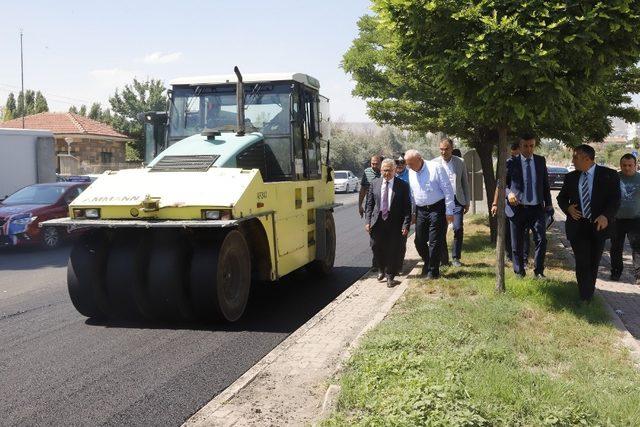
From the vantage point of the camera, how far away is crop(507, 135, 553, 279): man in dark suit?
8.39 metres

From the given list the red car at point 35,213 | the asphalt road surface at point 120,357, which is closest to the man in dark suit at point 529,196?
the asphalt road surface at point 120,357

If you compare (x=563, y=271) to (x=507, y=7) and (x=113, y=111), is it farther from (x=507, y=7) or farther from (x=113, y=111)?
(x=113, y=111)

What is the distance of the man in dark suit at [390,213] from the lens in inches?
359

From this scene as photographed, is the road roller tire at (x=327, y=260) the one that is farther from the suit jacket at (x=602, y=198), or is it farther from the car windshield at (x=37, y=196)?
the car windshield at (x=37, y=196)

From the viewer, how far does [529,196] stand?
332 inches

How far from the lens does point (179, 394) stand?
5.05 m

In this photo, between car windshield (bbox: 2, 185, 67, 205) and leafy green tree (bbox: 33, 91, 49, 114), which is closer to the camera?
car windshield (bbox: 2, 185, 67, 205)

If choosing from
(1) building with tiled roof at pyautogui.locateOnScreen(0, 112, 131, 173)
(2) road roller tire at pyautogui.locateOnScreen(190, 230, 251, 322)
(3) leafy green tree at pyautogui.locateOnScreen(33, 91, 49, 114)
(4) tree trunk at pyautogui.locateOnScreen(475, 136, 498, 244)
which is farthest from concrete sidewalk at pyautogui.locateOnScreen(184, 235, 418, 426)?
(3) leafy green tree at pyautogui.locateOnScreen(33, 91, 49, 114)

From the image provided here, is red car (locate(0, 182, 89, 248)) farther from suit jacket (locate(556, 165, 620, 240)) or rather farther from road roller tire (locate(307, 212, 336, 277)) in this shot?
suit jacket (locate(556, 165, 620, 240))

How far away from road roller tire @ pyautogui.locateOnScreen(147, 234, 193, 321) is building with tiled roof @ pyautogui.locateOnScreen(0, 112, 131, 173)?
115ft

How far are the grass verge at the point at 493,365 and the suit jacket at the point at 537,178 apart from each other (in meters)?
1.24

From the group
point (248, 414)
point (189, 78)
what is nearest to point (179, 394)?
point (248, 414)

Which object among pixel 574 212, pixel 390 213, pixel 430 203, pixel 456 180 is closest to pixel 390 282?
pixel 390 213

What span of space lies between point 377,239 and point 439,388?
17.0ft
